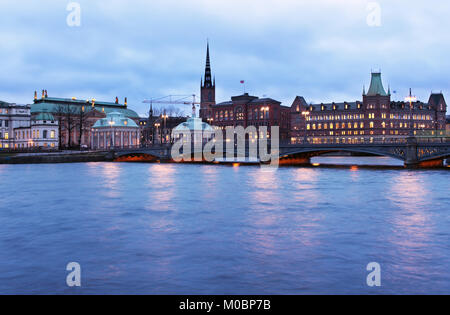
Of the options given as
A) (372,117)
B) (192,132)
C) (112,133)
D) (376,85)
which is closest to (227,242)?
(192,132)

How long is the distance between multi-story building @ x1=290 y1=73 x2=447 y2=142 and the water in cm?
11574

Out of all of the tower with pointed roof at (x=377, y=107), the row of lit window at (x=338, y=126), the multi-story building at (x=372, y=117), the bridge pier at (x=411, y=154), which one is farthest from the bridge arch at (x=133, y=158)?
the tower with pointed roof at (x=377, y=107)

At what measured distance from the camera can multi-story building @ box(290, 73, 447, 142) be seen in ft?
480

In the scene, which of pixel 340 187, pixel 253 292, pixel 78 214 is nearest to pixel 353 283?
pixel 253 292

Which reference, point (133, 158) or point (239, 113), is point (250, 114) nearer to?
point (239, 113)

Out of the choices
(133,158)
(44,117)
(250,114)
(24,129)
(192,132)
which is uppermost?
(250,114)

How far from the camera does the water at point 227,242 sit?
12.7m

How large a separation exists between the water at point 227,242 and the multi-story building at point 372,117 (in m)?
116

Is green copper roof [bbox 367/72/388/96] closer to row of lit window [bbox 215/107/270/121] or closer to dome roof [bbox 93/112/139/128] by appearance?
row of lit window [bbox 215/107/270/121]

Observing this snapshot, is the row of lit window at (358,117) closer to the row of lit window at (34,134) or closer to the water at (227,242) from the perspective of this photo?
the row of lit window at (34,134)

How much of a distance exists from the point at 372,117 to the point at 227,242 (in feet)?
454

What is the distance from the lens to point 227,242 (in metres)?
18.0

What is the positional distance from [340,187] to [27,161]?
62509 mm
